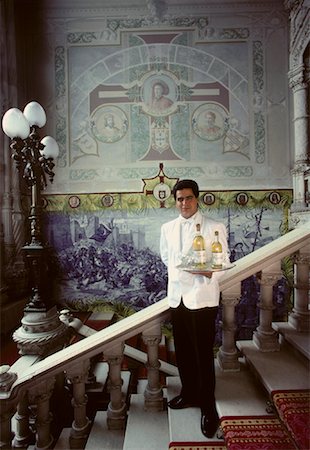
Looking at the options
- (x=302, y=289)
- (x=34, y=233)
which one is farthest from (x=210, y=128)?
(x=302, y=289)

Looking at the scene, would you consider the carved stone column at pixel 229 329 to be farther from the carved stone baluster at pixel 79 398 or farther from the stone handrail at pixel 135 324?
the carved stone baluster at pixel 79 398

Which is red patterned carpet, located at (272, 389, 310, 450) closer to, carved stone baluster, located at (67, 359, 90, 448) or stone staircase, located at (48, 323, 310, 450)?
stone staircase, located at (48, 323, 310, 450)

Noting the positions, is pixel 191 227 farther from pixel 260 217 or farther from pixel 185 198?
pixel 260 217

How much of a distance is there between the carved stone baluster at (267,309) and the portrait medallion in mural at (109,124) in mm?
5088

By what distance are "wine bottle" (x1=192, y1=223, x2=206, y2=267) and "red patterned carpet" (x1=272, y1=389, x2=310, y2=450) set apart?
3.53 feet

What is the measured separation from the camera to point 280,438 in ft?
7.16

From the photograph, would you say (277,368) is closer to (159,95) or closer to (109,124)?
(109,124)

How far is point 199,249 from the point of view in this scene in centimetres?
239

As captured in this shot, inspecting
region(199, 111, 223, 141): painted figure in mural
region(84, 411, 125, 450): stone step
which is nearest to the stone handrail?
region(84, 411, 125, 450): stone step

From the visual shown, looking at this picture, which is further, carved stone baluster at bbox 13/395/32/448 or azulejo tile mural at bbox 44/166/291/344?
azulejo tile mural at bbox 44/166/291/344

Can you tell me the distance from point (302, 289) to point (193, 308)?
119 centimetres

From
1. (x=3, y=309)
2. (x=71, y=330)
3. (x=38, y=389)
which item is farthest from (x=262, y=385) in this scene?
(x=3, y=309)

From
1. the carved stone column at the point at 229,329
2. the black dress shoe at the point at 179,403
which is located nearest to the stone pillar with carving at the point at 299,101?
the carved stone column at the point at 229,329

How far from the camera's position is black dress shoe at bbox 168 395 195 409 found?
8.66ft
